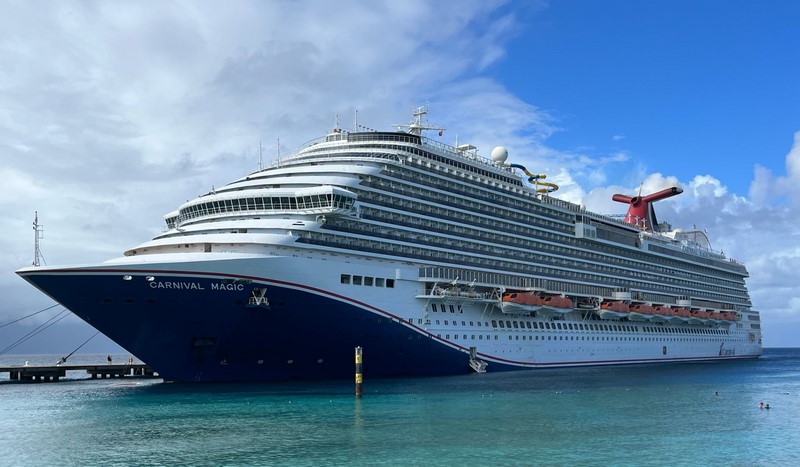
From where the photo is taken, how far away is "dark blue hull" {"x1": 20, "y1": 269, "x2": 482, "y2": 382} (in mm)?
40469

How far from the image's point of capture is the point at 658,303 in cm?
8444

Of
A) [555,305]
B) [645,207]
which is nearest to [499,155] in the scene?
[555,305]

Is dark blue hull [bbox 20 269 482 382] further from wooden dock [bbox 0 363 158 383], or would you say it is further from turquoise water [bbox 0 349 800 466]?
wooden dock [bbox 0 363 158 383]

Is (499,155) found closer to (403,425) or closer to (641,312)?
(641,312)

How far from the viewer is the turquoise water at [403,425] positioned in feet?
85.4

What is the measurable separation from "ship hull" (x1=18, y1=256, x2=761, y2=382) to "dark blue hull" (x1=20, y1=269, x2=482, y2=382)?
59mm

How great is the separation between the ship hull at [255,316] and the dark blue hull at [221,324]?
59mm

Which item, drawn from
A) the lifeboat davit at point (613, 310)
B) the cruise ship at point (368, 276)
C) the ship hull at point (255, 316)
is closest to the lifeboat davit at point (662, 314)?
the cruise ship at point (368, 276)

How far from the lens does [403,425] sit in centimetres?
3169

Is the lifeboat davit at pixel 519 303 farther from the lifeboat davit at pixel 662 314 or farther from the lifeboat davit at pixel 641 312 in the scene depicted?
the lifeboat davit at pixel 662 314

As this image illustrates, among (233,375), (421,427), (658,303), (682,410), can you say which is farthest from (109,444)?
(658,303)

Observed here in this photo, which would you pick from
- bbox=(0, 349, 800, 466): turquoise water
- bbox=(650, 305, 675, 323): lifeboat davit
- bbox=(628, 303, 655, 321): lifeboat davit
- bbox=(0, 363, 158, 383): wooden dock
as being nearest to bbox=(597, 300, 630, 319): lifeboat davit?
bbox=(628, 303, 655, 321): lifeboat davit

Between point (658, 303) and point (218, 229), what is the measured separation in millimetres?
56934

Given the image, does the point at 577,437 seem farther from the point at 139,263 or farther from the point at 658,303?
the point at 658,303
